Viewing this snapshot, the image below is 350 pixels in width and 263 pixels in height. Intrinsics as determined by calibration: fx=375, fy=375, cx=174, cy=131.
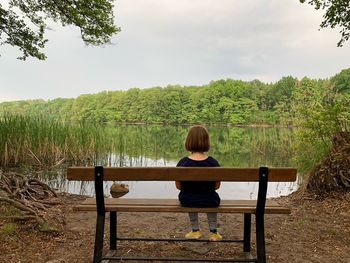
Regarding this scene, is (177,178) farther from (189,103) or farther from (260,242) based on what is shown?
(189,103)

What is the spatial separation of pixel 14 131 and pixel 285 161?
9.66m

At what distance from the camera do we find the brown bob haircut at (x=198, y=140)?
3742 millimetres

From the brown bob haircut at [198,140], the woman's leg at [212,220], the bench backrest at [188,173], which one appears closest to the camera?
the bench backrest at [188,173]

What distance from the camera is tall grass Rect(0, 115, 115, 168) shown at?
11.4 m

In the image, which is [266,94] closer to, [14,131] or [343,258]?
[14,131]

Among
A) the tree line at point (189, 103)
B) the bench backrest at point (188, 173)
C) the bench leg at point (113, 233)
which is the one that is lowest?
the bench leg at point (113, 233)

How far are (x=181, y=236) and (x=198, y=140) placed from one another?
1599mm

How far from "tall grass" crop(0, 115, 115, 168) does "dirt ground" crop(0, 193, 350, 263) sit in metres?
6.03

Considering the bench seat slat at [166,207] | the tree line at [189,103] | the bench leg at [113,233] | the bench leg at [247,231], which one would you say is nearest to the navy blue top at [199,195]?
the bench seat slat at [166,207]

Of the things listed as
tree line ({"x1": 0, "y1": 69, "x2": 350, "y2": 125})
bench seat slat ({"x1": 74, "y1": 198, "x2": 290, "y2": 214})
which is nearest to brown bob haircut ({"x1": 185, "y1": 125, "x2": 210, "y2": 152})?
bench seat slat ({"x1": 74, "y1": 198, "x2": 290, "y2": 214})

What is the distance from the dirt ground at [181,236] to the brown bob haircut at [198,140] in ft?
3.82

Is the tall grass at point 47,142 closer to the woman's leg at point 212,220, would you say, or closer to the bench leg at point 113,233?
the bench leg at point 113,233

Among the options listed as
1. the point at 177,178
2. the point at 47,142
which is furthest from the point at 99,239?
the point at 47,142

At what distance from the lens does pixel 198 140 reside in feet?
12.3
